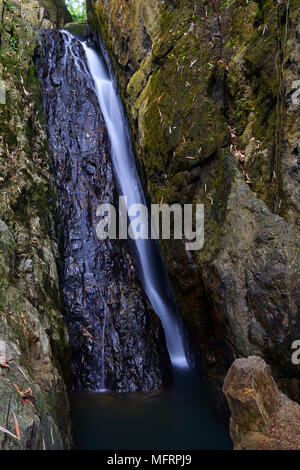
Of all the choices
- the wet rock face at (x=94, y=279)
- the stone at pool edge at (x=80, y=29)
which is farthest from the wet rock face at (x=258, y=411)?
the stone at pool edge at (x=80, y=29)

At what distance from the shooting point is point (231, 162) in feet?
14.0

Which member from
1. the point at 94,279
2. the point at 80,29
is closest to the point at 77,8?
the point at 80,29

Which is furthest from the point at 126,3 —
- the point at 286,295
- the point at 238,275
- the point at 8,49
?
the point at 286,295

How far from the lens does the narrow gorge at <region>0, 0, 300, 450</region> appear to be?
322 centimetres

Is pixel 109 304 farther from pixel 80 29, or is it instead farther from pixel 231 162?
pixel 80 29

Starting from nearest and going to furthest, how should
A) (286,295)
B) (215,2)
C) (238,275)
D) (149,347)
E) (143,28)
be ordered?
(286,295), (238,275), (215,2), (149,347), (143,28)

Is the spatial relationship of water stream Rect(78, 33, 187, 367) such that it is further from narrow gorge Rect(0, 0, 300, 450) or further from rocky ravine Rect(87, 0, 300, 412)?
rocky ravine Rect(87, 0, 300, 412)

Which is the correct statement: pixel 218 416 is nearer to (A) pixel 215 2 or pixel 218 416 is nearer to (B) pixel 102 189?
(B) pixel 102 189

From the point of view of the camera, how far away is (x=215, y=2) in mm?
4863

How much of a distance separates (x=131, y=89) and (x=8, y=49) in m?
2.47

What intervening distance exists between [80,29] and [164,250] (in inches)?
394

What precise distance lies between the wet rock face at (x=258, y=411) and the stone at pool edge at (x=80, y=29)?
1105 centimetres

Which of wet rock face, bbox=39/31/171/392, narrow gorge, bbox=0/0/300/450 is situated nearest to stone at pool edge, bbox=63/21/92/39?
narrow gorge, bbox=0/0/300/450

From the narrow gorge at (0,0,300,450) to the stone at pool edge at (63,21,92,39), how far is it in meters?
3.97
